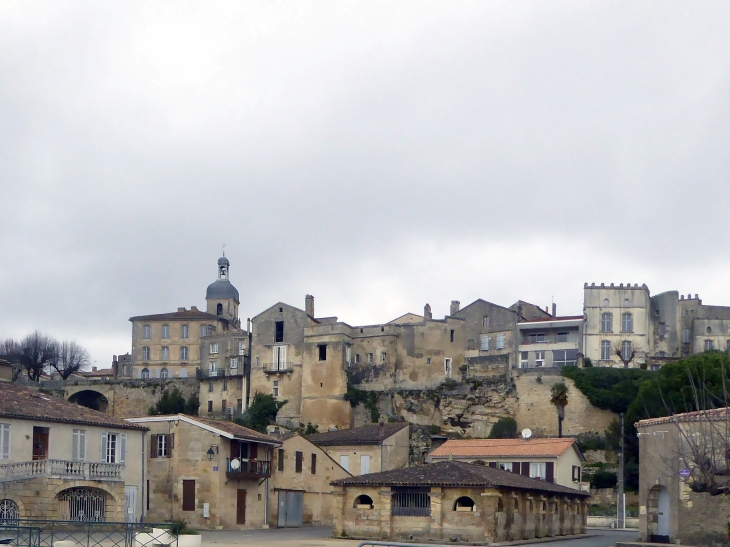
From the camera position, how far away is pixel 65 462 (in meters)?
40.0

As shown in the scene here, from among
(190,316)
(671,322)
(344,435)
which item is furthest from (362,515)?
(190,316)

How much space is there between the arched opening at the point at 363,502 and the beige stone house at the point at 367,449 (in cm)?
1774

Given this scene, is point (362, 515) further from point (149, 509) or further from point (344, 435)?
point (344, 435)

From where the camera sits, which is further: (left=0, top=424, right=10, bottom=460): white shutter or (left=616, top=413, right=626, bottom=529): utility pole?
(left=616, top=413, right=626, bottom=529): utility pole

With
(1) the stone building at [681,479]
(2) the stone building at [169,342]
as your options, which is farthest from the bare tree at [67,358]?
(1) the stone building at [681,479]

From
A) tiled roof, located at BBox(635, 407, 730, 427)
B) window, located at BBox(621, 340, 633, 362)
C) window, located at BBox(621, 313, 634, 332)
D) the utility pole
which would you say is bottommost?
the utility pole

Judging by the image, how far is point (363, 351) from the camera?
279 feet

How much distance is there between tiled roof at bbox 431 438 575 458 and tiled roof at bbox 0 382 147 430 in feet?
75.3

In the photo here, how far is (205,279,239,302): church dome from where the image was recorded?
108 metres

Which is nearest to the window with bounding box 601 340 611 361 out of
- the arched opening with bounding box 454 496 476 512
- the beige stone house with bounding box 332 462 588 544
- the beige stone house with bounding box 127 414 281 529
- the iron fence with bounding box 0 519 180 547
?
the beige stone house with bounding box 332 462 588 544

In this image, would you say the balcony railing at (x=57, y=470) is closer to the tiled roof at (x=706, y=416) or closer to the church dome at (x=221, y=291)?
the tiled roof at (x=706, y=416)

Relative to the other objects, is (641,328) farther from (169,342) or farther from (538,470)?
(169,342)

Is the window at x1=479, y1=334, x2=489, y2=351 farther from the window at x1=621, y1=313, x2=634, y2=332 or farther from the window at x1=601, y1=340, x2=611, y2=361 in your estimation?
the window at x1=621, y1=313, x2=634, y2=332

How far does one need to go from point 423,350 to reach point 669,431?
45889 millimetres
